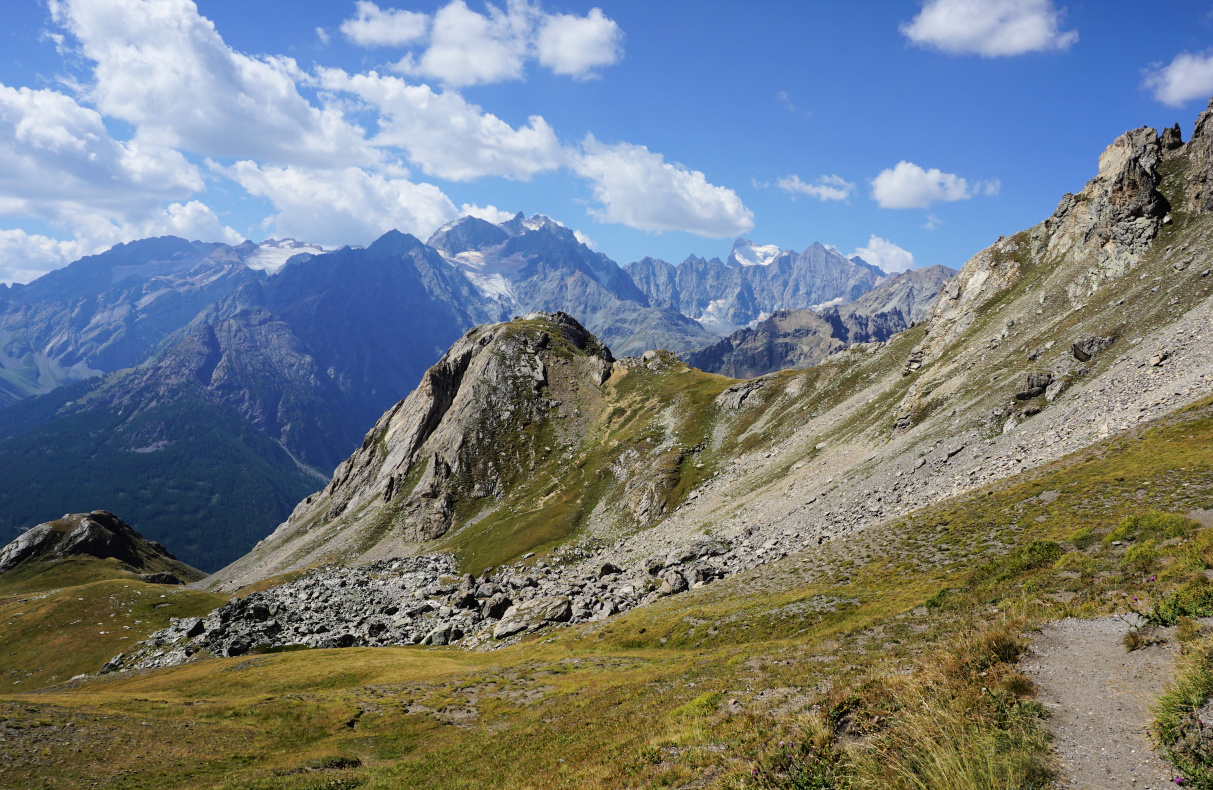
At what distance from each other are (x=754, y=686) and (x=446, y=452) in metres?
150

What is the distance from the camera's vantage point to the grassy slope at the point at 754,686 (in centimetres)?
1358

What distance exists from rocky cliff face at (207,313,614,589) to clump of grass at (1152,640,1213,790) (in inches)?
5745

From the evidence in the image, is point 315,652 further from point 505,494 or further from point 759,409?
point 759,409

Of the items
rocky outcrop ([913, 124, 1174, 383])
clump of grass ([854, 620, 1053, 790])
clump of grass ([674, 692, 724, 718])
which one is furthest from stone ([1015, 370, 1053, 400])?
clump of grass ([674, 692, 724, 718])

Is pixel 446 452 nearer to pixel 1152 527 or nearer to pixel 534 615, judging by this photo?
pixel 534 615

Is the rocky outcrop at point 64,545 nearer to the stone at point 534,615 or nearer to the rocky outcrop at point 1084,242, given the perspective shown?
the stone at point 534,615

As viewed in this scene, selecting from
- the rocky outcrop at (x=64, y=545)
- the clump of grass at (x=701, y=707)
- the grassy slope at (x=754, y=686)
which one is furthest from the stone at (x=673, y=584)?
the rocky outcrop at (x=64, y=545)

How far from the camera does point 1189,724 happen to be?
992cm

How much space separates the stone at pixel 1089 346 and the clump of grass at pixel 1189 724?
67.1m

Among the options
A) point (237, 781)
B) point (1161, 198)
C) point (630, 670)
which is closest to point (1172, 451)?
point (630, 670)

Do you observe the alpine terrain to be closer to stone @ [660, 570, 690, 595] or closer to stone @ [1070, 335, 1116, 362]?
stone @ [660, 570, 690, 595]

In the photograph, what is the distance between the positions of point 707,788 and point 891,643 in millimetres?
17597

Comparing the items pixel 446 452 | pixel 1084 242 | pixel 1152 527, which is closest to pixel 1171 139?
pixel 1084 242

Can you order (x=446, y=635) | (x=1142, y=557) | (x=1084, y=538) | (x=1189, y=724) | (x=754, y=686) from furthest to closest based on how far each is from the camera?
1. (x=446, y=635)
2. (x=1084, y=538)
3. (x=1142, y=557)
4. (x=754, y=686)
5. (x=1189, y=724)
